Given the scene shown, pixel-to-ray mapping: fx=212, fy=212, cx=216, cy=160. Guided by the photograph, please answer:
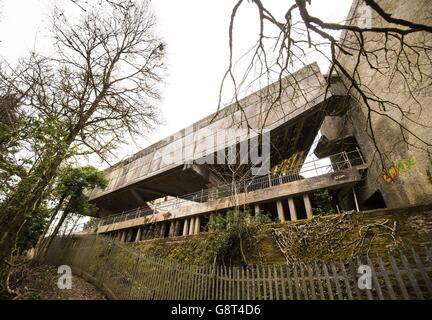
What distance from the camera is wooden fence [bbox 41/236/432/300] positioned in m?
3.91

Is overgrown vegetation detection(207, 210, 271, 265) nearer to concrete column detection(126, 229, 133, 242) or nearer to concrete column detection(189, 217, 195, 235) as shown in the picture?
concrete column detection(189, 217, 195, 235)

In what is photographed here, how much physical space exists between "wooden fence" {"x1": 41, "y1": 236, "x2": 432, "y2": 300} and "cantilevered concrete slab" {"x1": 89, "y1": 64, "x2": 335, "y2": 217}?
7.83 m

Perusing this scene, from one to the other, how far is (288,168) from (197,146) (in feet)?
21.6

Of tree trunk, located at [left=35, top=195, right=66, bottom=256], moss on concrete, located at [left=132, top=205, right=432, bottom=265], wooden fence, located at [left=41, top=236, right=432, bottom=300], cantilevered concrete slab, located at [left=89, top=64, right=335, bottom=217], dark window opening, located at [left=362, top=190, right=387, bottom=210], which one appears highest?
cantilevered concrete slab, located at [left=89, top=64, right=335, bottom=217]

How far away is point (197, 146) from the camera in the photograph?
618 inches

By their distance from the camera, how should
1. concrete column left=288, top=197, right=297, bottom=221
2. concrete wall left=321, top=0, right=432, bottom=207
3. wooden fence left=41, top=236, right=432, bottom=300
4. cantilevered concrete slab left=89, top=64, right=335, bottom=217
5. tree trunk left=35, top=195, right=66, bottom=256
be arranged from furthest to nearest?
1. tree trunk left=35, top=195, right=66, bottom=256
2. cantilevered concrete slab left=89, top=64, right=335, bottom=217
3. concrete column left=288, top=197, right=297, bottom=221
4. concrete wall left=321, top=0, right=432, bottom=207
5. wooden fence left=41, top=236, right=432, bottom=300

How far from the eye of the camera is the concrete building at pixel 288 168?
30.0 feet

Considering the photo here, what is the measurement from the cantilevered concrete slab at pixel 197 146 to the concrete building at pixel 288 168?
8cm

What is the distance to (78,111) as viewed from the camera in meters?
8.66

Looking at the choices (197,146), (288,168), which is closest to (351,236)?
(288,168)

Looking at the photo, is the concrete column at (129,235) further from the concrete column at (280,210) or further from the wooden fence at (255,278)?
the concrete column at (280,210)

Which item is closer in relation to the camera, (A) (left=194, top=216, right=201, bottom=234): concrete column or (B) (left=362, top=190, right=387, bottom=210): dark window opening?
(B) (left=362, top=190, right=387, bottom=210): dark window opening

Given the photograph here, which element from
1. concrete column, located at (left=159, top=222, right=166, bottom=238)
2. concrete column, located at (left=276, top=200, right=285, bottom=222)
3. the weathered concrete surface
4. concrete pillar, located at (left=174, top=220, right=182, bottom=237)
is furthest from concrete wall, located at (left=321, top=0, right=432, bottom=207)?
concrete column, located at (left=159, top=222, right=166, bottom=238)
